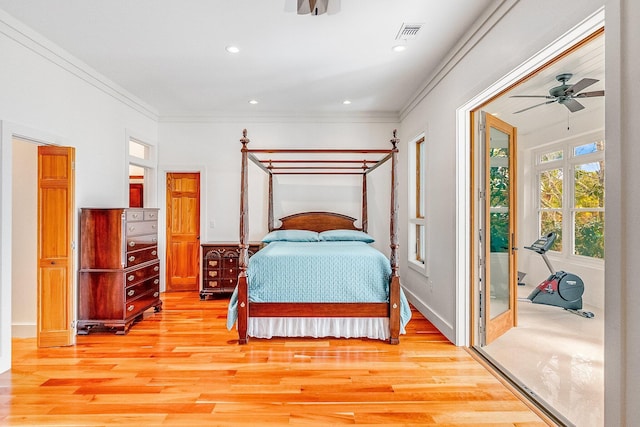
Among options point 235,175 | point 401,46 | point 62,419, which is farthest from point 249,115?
point 62,419

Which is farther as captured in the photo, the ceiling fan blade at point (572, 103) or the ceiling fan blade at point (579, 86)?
the ceiling fan blade at point (572, 103)

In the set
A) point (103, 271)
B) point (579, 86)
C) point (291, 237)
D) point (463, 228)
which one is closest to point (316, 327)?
point (291, 237)

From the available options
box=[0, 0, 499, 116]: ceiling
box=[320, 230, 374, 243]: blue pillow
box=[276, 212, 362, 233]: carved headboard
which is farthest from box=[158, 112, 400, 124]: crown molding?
box=[320, 230, 374, 243]: blue pillow

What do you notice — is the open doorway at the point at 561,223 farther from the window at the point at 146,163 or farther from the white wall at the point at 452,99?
the window at the point at 146,163

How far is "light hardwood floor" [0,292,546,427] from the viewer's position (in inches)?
82.0

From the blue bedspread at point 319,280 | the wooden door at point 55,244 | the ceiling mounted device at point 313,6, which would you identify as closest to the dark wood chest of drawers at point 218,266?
the blue bedspread at point 319,280

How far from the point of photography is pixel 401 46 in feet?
10.0

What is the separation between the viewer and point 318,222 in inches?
200

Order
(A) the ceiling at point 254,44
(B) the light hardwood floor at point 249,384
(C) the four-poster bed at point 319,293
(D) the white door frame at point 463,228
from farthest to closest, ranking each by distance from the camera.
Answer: (C) the four-poster bed at point 319,293 → (D) the white door frame at point 463,228 → (A) the ceiling at point 254,44 → (B) the light hardwood floor at point 249,384

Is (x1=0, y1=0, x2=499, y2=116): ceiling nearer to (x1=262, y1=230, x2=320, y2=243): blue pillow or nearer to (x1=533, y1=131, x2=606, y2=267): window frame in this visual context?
(x1=262, y1=230, x2=320, y2=243): blue pillow

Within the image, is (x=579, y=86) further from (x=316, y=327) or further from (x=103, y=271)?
(x=103, y=271)

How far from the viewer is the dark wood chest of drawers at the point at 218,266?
15.7ft

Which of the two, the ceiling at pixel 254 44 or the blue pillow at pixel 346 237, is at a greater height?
the ceiling at pixel 254 44

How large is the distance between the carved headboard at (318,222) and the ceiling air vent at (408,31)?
276 centimetres
